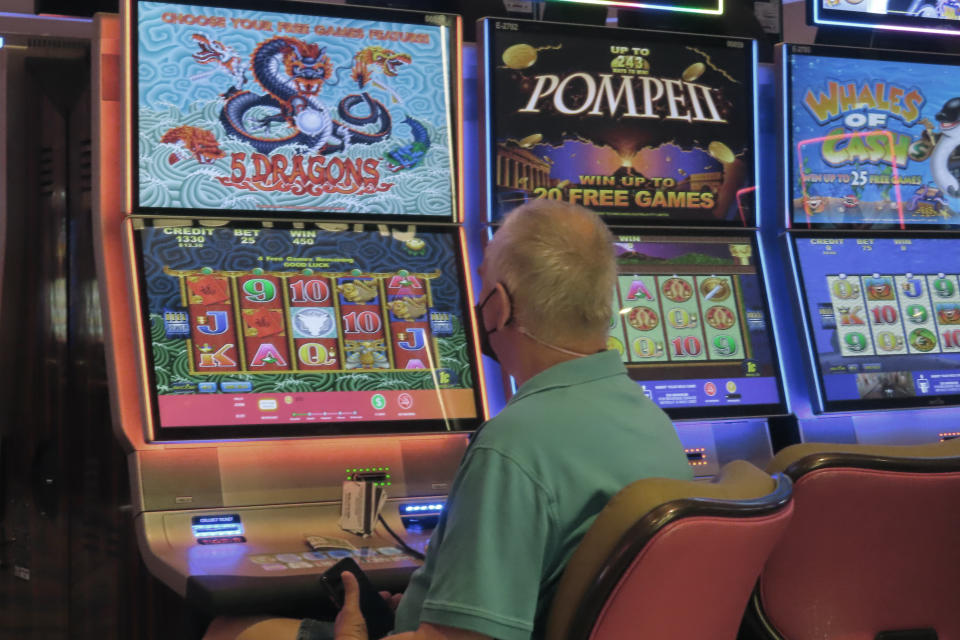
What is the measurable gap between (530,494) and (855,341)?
7.58 feet

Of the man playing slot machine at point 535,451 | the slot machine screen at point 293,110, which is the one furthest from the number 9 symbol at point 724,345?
the man playing slot machine at point 535,451

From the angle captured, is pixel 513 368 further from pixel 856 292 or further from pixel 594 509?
pixel 856 292

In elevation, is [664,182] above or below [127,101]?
below

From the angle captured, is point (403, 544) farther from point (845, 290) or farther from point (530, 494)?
point (845, 290)

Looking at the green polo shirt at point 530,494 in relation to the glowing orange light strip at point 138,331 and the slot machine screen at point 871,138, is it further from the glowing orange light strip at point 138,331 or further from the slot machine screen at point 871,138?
the slot machine screen at point 871,138

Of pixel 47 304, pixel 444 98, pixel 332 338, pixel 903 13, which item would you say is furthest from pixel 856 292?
pixel 47 304

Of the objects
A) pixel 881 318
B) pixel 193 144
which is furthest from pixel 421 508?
pixel 881 318

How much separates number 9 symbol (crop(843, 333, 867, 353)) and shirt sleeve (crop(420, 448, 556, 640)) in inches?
88.8

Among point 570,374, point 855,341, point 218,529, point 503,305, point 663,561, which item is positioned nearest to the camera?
point 663,561

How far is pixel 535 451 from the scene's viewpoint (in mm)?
1633

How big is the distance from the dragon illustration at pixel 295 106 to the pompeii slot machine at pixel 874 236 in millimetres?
1434

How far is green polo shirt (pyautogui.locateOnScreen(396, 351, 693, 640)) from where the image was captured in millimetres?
1570

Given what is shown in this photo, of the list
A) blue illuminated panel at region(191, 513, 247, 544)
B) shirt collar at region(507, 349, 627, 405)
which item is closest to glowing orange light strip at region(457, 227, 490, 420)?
blue illuminated panel at region(191, 513, 247, 544)

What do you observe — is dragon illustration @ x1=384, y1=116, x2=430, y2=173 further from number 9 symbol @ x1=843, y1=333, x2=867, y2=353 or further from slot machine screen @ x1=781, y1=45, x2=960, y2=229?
number 9 symbol @ x1=843, y1=333, x2=867, y2=353
